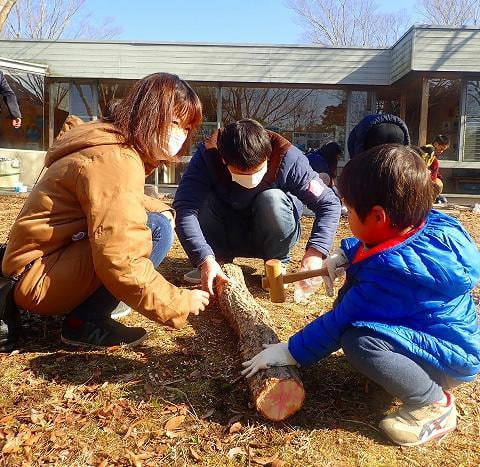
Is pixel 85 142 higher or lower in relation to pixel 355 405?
higher

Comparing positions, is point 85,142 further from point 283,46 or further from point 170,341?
point 283,46

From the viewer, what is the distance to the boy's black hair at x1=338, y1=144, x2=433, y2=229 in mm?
1878

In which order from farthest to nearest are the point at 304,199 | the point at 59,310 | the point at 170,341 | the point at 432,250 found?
the point at 304,199 < the point at 170,341 < the point at 59,310 < the point at 432,250

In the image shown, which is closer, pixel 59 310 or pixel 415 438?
pixel 415 438

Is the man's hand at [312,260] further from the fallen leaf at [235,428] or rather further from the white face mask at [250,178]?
the fallen leaf at [235,428]

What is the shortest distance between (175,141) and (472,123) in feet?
37.8

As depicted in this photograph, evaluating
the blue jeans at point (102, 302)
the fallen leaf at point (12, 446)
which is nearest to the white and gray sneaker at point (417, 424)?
the fallen leaf at point (12, 446)

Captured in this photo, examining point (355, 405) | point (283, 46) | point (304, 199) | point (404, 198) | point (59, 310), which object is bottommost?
point (355, 405)

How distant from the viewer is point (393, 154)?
6.21ft

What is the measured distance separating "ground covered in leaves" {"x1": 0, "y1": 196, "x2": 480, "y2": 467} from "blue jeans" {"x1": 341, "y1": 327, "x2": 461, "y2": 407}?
186 millimetres

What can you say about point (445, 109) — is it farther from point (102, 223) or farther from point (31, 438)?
point (31, 438)

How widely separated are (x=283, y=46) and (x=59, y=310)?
12.0m

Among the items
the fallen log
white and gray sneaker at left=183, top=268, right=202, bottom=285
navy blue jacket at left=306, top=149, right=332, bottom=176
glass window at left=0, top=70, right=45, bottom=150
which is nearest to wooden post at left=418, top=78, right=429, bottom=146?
navy blue jacket at left=306, top=149, right=332, bottom=176

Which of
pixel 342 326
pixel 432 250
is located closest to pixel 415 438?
pixel 342 326
